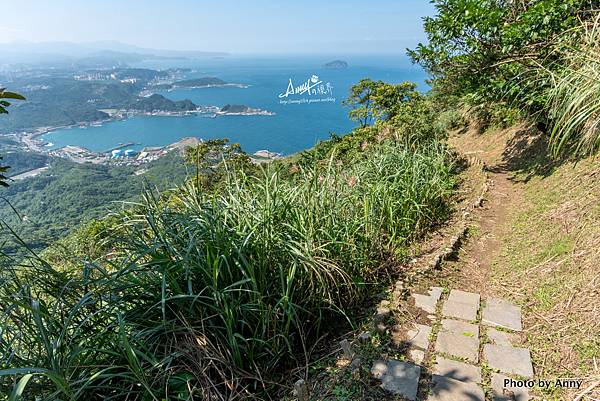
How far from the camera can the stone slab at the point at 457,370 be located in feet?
5.19

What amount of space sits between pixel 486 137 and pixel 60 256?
774 cm

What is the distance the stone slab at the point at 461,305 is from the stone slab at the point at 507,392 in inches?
20.6

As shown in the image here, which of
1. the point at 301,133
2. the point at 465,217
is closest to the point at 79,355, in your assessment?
the point at 465,217

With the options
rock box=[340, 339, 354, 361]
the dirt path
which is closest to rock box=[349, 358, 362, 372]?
rock box=[340, 339, 354, 361]

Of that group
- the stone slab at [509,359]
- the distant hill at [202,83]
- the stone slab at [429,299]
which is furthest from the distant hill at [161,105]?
the stone slab at [509,359]

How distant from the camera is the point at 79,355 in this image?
1339 mm

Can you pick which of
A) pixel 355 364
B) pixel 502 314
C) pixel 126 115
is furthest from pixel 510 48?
pixel 126 115

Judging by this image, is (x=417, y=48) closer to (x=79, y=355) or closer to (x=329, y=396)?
(x=329, y=396)

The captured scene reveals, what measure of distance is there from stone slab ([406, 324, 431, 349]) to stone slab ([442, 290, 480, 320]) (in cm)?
24

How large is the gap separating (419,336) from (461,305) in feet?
1.61

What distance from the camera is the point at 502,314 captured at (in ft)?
6.75

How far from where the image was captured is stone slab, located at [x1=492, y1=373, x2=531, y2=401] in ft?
4.78

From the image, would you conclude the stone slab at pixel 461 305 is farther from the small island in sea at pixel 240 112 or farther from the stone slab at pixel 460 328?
the small island in sea at pixel 240 112

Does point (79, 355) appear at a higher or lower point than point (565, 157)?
lower
